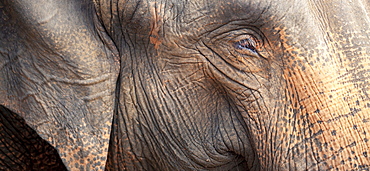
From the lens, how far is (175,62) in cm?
191

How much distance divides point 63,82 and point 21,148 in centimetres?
49

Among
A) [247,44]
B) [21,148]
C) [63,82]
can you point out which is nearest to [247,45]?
[247,44]

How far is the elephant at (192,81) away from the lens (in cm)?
173

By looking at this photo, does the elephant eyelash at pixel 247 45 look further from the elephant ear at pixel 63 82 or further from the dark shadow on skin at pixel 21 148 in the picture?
the dark shadow on skin at pixel 21 148

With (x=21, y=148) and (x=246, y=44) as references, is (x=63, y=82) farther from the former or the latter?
(x=246, y=44)

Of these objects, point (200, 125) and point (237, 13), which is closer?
point (237, 13)

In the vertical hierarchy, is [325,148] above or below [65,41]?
below

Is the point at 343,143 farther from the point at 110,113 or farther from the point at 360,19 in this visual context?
the point at 110,113

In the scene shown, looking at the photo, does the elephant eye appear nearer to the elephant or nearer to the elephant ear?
the elephant

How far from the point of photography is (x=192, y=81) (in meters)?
1.92

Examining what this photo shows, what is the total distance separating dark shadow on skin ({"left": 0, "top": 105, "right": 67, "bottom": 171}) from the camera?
219cm

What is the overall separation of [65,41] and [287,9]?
75 centimetres

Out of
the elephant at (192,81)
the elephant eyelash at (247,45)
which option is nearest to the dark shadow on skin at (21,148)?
the elephant at (192,81)

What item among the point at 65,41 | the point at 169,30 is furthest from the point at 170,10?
the point at 65,41
